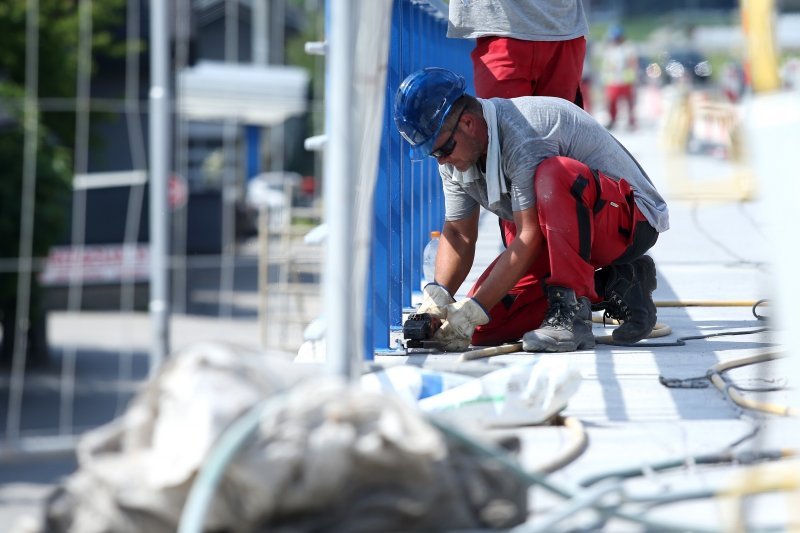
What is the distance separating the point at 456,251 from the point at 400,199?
0.34 metres

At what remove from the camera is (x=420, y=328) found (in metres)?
3.90

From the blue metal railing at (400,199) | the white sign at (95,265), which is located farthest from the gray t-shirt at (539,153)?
the white sign at (95,265)

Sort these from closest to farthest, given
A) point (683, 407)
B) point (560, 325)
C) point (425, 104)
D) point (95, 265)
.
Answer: point (683, 407), point (425, 104), point (560, 325), point (95, 265)

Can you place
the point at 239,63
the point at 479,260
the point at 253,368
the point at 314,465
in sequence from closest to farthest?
1. the point at 314,465
2. the point at 253,368
3. the point at 479,260
4. the point at 239,63

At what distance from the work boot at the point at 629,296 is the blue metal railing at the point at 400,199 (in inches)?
26.6

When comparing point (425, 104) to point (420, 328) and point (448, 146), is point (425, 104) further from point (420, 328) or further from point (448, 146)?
point (420, 328)

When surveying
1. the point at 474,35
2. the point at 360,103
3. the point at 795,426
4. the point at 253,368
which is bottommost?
the point at 795,426

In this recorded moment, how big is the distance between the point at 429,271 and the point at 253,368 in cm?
228

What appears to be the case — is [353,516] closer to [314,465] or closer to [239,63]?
[314,465]

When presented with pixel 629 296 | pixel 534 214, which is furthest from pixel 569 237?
pixel 629 296

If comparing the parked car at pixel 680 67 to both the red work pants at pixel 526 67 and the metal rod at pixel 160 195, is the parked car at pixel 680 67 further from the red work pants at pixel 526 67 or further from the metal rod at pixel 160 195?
the metal rod at pixel 160 195

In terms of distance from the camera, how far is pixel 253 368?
225cm

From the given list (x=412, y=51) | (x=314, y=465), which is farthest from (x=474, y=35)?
(x=314, y=465)

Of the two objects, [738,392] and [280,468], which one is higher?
[280,468]
